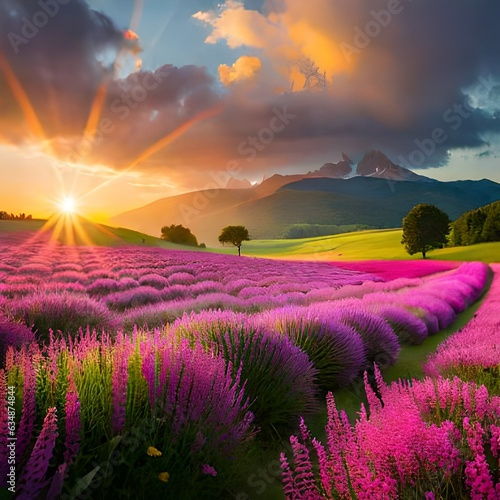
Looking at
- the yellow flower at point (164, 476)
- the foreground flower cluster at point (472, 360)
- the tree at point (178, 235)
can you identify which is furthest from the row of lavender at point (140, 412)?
the tree at point (178, 235)

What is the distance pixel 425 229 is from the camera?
51406mm

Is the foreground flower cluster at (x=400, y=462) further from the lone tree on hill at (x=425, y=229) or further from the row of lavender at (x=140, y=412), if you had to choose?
the lone tree on hill at (x=425, y=229)

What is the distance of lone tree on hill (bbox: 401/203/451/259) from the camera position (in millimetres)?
51250

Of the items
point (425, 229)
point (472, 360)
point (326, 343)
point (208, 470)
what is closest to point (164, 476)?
point (208, 470)

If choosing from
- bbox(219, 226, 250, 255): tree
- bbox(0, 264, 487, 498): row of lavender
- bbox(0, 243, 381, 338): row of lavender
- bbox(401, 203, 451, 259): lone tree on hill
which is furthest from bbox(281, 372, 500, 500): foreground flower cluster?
bbox(219, 226, 250, 255): tree

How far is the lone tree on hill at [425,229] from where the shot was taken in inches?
2018

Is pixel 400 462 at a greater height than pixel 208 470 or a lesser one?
greater

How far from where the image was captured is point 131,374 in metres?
2.88

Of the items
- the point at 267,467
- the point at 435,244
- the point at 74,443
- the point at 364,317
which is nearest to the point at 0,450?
the point at 74,443

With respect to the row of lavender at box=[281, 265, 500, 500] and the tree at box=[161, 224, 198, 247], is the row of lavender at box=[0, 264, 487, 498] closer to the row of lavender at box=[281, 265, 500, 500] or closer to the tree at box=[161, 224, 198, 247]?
the row of lavender at box=[281, 265, 500, 500]

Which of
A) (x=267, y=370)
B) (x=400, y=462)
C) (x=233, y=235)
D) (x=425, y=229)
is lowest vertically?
(x=267, y=370)

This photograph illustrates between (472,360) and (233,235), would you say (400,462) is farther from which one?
(233,235)

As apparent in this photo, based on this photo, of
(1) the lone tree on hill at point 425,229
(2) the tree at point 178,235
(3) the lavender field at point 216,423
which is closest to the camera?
(3) the lavender field at point 216,423

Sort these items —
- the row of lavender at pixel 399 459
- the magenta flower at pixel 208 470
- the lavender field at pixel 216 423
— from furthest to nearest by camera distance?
1. the magenta flower at pixel 208 470
2. the lavender field at pixel 216 423
3. the row of lavender at pixel 399 459
